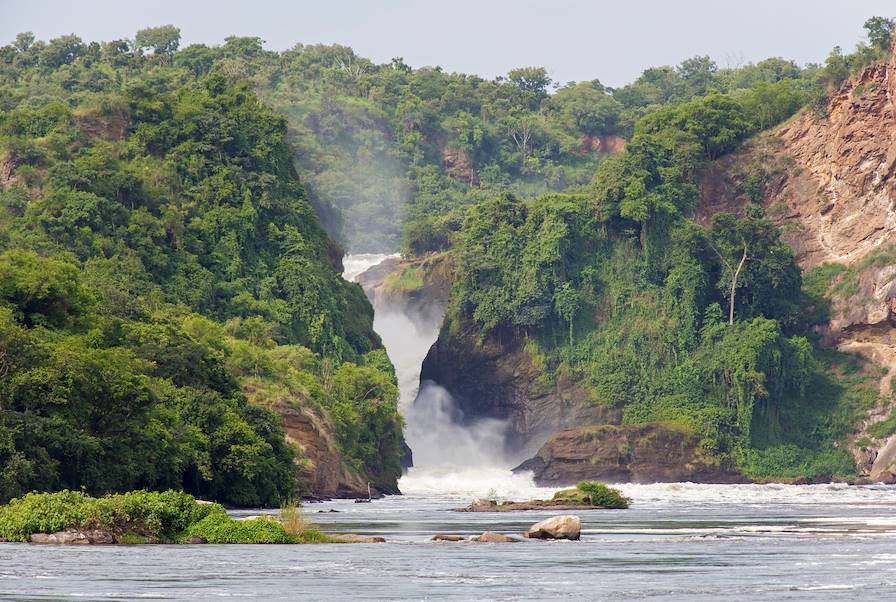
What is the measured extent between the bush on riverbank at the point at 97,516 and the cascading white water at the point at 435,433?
265 feet

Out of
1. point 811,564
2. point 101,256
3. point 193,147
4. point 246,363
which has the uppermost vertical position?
point 193,147

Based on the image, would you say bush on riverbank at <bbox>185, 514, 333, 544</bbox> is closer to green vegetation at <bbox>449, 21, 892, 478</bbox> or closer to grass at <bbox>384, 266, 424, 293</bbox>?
green vegetation at <bbox>449, 21, 892, 478</bbox>

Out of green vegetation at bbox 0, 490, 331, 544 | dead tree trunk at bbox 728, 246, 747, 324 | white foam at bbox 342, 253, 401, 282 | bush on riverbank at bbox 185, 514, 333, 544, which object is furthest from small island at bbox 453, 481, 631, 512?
white foam at bbox 342, 253, 401, 282

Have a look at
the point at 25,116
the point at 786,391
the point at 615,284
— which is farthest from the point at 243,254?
the point at 786,391

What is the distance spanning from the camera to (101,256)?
4929 inches

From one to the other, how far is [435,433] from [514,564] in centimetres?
10785

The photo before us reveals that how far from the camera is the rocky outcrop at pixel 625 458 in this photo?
140 m

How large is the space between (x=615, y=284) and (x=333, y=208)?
42378mm

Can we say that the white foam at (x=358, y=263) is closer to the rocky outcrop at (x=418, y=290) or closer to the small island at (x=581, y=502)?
the rocky outcrop at (x=418, y=290)

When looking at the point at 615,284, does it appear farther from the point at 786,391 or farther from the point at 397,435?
the point at 397,435

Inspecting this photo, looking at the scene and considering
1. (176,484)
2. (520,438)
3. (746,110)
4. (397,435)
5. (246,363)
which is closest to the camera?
(176,484)

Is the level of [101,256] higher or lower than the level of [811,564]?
higher

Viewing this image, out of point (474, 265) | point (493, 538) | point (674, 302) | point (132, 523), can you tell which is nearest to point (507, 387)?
point (474, 265)

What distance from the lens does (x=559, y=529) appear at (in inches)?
2249
